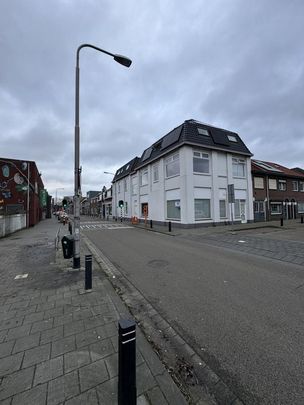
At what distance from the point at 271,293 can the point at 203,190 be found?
1502 cm

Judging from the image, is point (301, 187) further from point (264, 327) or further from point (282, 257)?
point (264, 327)

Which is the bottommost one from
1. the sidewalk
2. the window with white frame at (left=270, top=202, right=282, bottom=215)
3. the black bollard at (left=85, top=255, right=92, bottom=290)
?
the sidewalk

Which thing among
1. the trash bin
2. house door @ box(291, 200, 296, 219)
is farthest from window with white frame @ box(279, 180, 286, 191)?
the trash bin

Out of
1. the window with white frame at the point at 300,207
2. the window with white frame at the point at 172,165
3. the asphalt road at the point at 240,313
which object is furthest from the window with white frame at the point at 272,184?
the asphalt road at the point at 240,313

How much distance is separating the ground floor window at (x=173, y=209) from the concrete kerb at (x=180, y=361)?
49.8ft

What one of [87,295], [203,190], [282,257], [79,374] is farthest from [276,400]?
[203,190]

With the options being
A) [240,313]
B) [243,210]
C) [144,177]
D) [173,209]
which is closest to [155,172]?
[144,177]

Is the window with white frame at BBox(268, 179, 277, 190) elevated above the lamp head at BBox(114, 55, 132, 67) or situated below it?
below

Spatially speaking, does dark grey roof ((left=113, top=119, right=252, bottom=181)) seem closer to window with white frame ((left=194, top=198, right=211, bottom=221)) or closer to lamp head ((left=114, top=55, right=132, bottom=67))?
window with white frame ((left=194, top=198, right=211, bottom=221))

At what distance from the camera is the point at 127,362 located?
70.4 inches

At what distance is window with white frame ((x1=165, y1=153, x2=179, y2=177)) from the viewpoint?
19484mm

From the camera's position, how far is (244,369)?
96.2 inches

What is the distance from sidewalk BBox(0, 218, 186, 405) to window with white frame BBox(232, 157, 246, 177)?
774 inches

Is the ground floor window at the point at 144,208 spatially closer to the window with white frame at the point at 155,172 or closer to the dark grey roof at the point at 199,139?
the window with white frame at the point at 155,172
